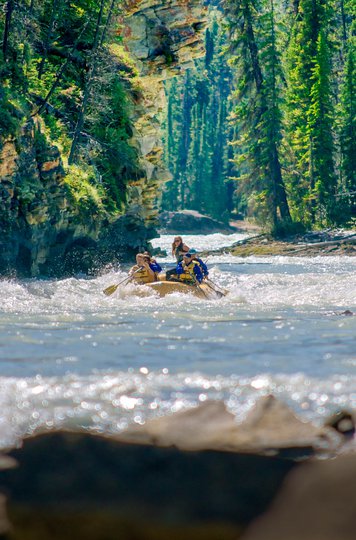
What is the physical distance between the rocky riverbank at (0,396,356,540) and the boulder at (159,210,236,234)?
69.1 m

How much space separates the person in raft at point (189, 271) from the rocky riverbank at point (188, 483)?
36.4ft

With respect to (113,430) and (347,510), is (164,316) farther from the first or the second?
(347,510)

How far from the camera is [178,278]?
16312mm

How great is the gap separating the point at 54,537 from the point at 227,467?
40.2 inches

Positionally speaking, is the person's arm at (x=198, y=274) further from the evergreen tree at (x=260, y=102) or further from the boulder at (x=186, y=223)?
the boulder at (x=186, y=223)

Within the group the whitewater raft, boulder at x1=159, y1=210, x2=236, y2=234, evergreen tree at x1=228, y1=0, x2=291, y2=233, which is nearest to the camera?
the whitewater raft

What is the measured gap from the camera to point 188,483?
4.64 metres

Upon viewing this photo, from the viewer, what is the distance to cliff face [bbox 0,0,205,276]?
62.6 feet

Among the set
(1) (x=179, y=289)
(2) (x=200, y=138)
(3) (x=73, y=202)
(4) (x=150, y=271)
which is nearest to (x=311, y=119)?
(3) (x=73, y=202)

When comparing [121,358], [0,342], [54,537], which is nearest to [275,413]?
[54,537]

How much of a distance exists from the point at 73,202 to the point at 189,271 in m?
6.96

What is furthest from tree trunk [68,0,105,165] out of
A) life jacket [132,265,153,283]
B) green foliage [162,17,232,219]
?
green foliage [162,17,232,219]

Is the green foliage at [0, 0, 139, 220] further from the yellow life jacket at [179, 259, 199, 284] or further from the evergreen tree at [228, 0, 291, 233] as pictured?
the evergreen tree at [228, 0, 291, 233]

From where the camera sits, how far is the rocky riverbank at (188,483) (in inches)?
174
